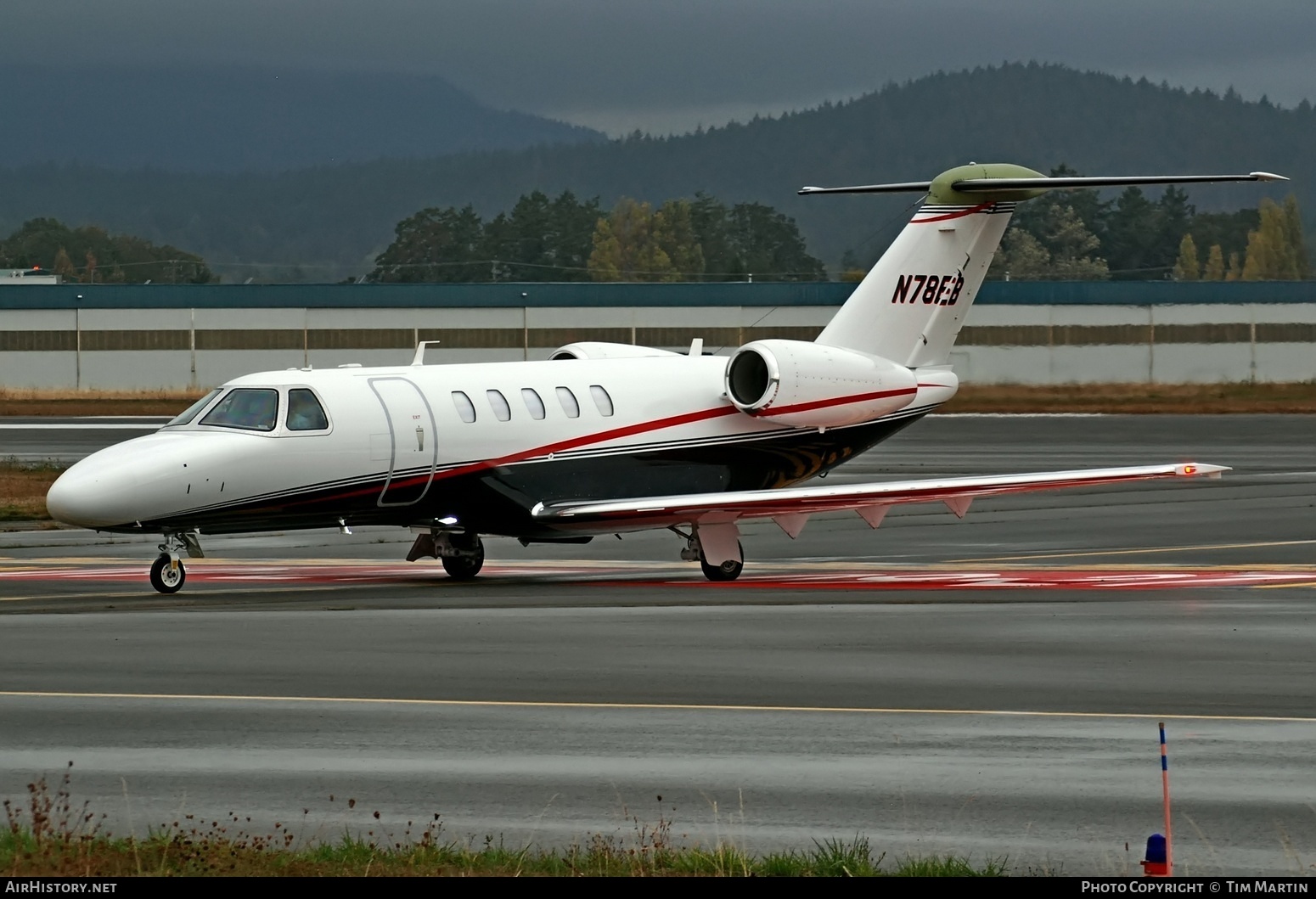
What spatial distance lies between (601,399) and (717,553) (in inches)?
101

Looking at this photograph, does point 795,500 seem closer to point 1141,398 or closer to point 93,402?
point 1141,398

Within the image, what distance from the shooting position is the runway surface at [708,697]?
979 cm

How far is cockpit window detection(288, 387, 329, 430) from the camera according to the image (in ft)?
69.4

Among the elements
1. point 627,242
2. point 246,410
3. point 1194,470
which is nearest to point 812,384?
point 1194,470

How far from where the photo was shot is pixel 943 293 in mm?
25984

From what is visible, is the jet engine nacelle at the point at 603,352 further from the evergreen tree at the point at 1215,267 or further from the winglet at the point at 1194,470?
the evergreen tree at the point at 1215,267

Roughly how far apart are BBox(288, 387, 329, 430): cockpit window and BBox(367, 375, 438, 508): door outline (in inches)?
30.9

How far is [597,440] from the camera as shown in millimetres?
23359

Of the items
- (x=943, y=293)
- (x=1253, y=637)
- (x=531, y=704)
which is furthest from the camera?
(x=943, y=293)

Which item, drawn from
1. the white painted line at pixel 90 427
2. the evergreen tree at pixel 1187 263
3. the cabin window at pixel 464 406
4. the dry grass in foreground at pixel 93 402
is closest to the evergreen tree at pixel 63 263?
the dry grass in foreground at pixel 93 402

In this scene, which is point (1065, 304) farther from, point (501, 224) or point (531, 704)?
point (501, 224)

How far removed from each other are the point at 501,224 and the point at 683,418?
527ft

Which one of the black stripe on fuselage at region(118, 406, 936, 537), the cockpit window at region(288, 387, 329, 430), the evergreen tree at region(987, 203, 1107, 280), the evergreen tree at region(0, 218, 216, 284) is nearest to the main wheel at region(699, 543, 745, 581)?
the black stripe on fuselage at region(118, 406, 936, 537)
